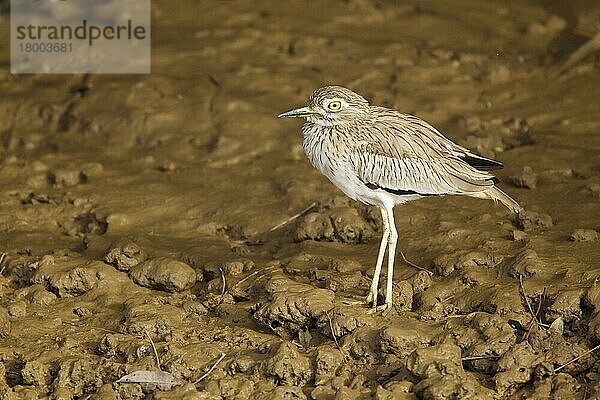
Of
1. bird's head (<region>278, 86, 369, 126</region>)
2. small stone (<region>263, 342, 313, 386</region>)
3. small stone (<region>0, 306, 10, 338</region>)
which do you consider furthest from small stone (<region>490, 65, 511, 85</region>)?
small stone (<region>0, 306, 10, 338</region>)

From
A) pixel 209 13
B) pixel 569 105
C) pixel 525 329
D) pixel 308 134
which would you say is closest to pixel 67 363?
pixel 308 134

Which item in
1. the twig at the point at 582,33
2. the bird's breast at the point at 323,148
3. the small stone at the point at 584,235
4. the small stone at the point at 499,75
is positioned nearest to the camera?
the bird's breast at the point at 323,148

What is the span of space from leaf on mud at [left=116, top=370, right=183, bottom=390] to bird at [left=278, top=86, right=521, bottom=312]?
48.5 inches

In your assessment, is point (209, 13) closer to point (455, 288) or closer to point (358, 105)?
point (358, 105)

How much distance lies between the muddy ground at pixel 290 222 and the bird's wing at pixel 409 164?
0.50 meters

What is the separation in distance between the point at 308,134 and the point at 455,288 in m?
1.27

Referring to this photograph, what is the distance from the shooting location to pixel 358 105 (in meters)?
5.82

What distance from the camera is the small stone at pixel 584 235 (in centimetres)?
590

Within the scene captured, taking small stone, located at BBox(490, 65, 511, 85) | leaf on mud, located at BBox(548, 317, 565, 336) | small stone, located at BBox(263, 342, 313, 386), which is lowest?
small stone, located at BBox(263, 342, 313, 386)

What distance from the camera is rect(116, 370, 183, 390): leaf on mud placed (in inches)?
204

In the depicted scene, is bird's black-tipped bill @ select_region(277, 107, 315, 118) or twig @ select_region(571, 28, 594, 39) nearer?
bird's black-tipped bill @ select_region(277, 107, 315, 118)

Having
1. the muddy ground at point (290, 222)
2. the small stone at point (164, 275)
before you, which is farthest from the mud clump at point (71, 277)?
the small stone at point (164, 275)

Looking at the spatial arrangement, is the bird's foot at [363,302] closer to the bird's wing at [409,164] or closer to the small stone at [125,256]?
the bird's wing at [409,164]

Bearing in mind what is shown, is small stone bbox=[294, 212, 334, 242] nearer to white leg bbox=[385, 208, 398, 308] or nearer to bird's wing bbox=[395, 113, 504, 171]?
white leg bbox=[385, 208, 398, 308]
